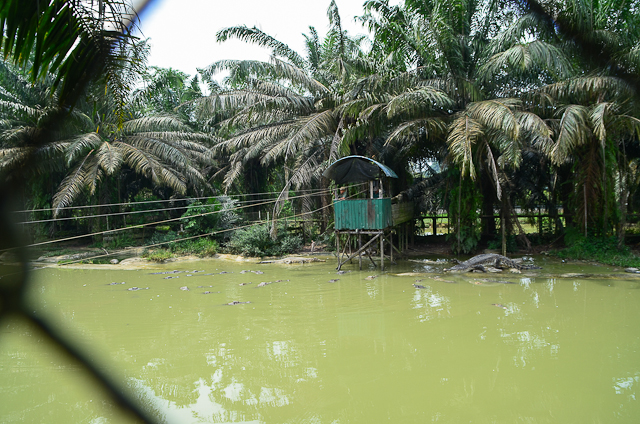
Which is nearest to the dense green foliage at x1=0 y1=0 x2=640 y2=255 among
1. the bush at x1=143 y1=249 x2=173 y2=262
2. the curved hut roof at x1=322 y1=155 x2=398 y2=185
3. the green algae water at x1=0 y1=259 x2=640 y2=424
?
the curved hut roof at x1=322 y1=155 x2=398 y2=185

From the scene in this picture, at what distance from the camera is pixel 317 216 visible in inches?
669

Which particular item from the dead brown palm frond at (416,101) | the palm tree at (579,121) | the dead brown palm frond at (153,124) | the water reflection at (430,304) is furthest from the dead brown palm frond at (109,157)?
the palm tree at (579,121)

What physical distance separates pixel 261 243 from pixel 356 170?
16.9 feet

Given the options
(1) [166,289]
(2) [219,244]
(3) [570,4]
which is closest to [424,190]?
(2) [219,244]

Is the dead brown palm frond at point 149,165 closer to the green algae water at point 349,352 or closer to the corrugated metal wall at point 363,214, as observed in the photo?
the green algae water at point 349,352

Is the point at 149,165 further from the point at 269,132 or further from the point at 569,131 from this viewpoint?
the point at 569,131

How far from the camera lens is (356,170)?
11891 mm

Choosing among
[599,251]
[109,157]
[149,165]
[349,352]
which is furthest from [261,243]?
[599,251]

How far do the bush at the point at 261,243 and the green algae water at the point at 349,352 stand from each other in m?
4.86

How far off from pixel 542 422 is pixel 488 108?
8644 millimetres

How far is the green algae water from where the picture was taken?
13.9 ft

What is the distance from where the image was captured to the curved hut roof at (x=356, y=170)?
11539mm

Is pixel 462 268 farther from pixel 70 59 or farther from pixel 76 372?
pixel 70 59

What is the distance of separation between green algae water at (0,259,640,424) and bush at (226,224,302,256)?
4.86 meters
